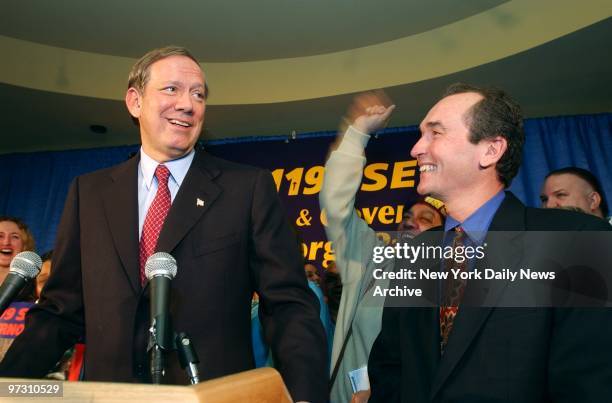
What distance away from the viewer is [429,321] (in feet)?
4.89

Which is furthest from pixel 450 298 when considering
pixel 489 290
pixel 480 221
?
pixel 480 221

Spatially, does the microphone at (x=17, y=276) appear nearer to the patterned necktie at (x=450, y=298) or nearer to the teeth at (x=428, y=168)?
the patterned necktie at (x=450, y=298)

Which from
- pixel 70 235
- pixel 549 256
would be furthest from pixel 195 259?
pixel 549 256

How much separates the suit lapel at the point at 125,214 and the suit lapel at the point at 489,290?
701mm

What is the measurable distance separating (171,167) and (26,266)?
1.50 ft

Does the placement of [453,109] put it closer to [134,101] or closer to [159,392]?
[134,101]

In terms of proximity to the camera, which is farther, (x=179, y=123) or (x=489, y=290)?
(x=179, y=123)

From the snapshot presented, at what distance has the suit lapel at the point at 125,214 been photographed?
1.39m

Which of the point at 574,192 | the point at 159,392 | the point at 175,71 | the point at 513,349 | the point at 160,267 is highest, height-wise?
the point at 574,192

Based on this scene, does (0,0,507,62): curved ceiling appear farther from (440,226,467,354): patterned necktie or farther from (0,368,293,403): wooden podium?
(0,368,293,403): wooden podium

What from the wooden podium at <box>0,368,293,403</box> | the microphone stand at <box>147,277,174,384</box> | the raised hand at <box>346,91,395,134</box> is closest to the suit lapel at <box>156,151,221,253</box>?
the microphone stand at <box>147,277,174,384</box>

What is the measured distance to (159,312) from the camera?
997 mm


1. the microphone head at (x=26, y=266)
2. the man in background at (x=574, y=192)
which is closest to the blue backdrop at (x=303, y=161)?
the man in background at (x=574, y=192)

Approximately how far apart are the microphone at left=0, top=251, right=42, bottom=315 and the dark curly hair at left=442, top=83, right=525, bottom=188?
115 centimetres
